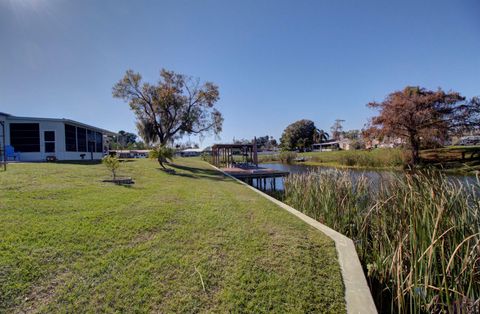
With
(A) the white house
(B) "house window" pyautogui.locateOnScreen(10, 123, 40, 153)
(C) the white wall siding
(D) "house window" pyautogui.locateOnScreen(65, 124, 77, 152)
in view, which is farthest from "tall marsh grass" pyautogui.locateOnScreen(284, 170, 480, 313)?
(B) "house window" pyautogui.locateOnScreen(10, 123, 40, 153)

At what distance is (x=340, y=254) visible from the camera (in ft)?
11.5

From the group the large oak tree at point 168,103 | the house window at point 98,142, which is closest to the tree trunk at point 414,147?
the large oak tree at point 168,103

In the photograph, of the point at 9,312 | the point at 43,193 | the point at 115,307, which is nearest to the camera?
the point at 9,312

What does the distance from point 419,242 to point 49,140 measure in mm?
22146

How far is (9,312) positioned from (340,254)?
155 inches

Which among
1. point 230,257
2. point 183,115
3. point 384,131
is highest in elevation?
point 183,115

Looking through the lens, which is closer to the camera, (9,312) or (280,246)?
(9,312)

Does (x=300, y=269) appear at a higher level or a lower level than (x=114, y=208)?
lower

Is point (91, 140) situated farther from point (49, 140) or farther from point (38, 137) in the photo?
point (38, 137)

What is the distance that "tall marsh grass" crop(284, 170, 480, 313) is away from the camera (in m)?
2.38

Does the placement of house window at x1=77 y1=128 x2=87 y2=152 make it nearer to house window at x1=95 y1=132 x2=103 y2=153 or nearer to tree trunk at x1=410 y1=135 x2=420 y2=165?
house window at x1=95 y1=132 x2=103 y2=153

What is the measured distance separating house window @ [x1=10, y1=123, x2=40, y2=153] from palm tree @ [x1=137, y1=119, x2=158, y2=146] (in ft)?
31.3

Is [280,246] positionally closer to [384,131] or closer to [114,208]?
[114,208]

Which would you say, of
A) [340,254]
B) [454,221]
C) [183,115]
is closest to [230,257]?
[340,254]
